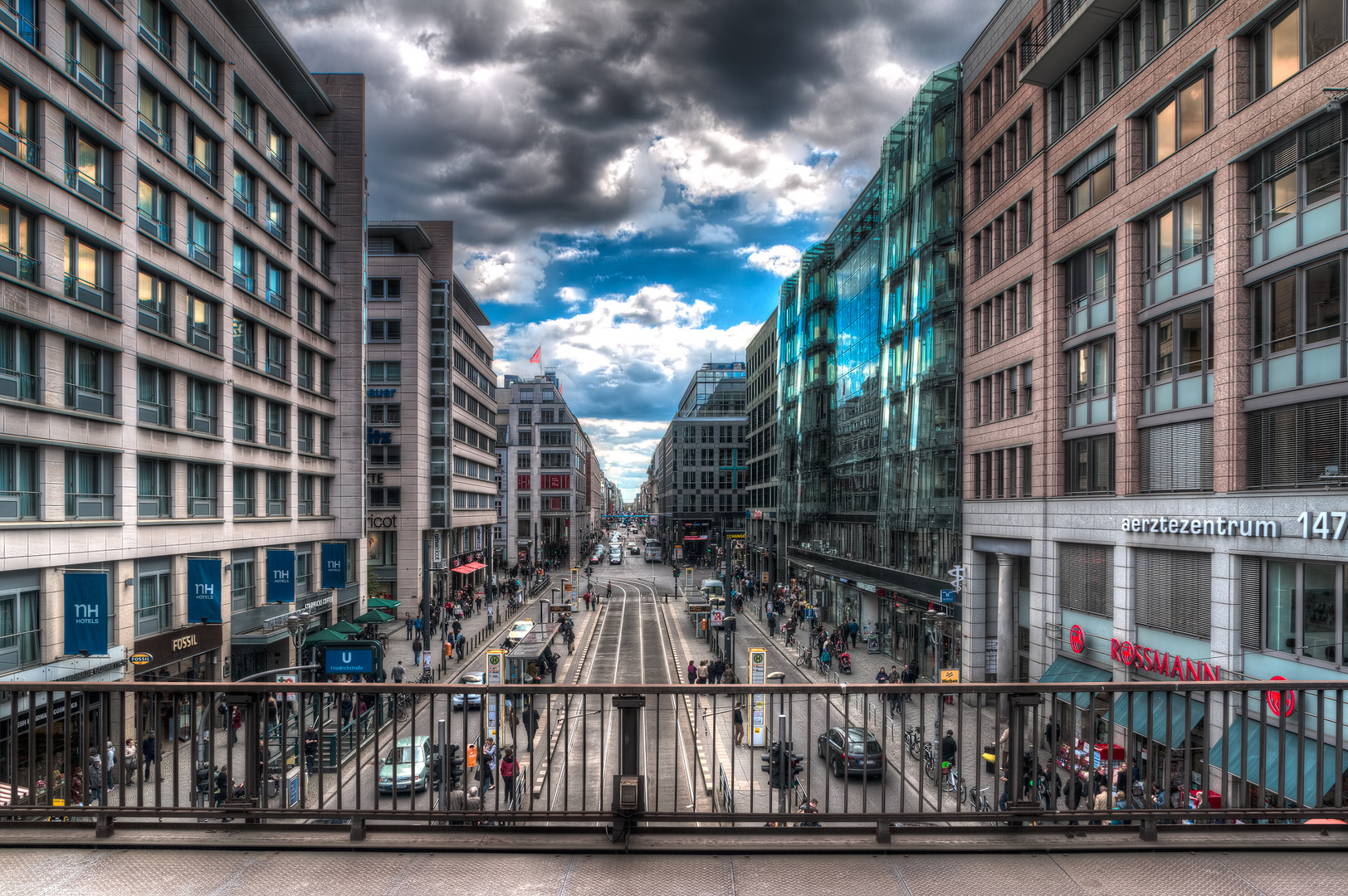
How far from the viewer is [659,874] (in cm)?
588

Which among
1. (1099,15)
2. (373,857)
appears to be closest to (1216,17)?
(1099,15)

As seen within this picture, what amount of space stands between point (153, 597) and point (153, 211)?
44.8 feet

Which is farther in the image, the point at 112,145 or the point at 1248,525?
the point at 112,145

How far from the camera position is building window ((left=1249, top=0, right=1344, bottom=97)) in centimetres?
1758

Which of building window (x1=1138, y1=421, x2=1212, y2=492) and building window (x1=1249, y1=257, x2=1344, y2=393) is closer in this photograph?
building window (x1=1249, y1=257, x2=1344, y2=393)

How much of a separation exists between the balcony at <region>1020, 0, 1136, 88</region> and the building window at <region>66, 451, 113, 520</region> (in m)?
34.1

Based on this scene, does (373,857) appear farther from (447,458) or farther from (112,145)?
(447,458)

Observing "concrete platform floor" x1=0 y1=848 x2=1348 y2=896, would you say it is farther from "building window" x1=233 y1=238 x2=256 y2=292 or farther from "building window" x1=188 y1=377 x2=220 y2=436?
"building window" x1=233 y1=238 x2=256 y2=292

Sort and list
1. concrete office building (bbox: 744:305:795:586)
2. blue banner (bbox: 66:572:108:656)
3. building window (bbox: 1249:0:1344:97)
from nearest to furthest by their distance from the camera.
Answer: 1. building window (bbox: 1249:0:1344:97)
2. blue banner (bbox: 66:572:108:656)
3. concrete office building (bbox: 744:305:795:586)

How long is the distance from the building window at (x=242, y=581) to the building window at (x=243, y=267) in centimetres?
1160

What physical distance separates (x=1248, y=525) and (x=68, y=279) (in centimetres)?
3304

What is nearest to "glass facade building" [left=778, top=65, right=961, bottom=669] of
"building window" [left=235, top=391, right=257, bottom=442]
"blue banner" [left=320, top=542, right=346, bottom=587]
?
"blue banner" [left=320, top=542, right=346, bottom=587]

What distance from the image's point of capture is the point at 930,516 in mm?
37656

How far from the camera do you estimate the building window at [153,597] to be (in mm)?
27203
